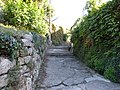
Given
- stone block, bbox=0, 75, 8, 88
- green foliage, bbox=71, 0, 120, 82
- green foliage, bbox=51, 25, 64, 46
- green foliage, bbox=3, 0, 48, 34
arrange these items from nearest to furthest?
stone block, bbox=0, 75, 8, 88, green foliage, bbox=71, 0, 120, 82, green foliage, bbox=3, 0, 48, 34, green foliage, bbox=51, 25, 64, 46

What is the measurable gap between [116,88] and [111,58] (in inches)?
41.6

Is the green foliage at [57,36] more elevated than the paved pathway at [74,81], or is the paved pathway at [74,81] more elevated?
the green foliage at [57,36]

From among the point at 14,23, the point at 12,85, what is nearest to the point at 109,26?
the point at 14,23

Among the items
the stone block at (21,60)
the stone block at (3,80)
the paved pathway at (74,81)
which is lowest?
the paved pathway at (74,81)

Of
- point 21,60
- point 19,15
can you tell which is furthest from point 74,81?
point 19,15

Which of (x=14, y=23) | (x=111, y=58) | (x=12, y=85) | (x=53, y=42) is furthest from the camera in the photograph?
(x=53, y=42)

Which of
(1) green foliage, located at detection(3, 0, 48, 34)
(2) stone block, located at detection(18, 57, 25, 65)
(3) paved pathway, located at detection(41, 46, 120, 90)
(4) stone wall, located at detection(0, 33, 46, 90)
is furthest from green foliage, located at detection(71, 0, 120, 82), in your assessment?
(2) stone block, located at detection(18, 57, 25, 65)

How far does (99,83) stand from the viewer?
4.79m

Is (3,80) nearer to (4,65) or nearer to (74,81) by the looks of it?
(4,65)

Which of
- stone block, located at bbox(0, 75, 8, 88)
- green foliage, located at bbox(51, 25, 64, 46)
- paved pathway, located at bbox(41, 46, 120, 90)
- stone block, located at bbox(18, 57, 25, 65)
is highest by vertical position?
green foliage, located at bbox(51, 25, 64, 46)

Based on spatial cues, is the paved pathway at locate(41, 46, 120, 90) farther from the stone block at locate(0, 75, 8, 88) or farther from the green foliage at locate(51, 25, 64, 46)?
the green foliage at locate(51, 25, 64, 46)

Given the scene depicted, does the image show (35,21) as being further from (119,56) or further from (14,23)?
(119,56)

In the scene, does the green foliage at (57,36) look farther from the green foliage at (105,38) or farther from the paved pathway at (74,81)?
the paved pathway at (74,81)

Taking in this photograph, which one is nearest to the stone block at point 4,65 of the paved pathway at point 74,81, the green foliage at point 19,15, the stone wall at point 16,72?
the stone wall at point 16,72
